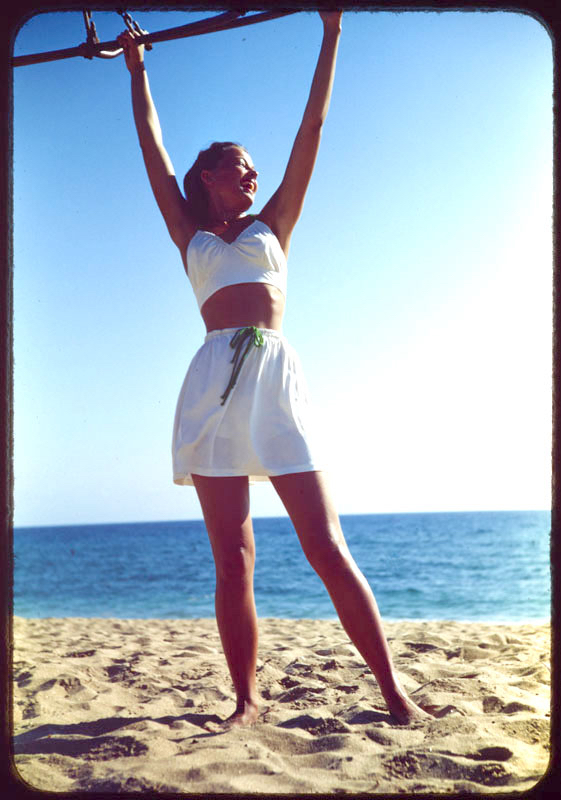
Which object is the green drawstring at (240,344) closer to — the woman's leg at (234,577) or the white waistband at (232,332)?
the white waistband at (232,332)

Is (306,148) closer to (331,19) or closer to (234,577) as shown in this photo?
(331,19)

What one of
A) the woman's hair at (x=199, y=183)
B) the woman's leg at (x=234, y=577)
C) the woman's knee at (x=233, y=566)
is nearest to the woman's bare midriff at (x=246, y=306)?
the woman's hair at (x=199, y=183)

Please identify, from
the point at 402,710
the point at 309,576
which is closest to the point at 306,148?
the point at 402,710

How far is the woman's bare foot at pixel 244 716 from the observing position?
210 centimetres

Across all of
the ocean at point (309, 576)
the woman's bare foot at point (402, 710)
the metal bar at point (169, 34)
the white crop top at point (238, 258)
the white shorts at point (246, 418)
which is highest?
the metal bar at point (169, 34)

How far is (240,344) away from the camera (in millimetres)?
2197

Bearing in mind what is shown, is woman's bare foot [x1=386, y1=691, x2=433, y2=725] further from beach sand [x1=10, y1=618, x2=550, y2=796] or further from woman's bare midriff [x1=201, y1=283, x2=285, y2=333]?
woman's bare midriff [x1=201, y1=283, x2=285, y2=333]

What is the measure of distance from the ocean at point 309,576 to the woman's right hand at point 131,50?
6.28 m

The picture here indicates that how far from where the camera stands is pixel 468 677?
105 inches

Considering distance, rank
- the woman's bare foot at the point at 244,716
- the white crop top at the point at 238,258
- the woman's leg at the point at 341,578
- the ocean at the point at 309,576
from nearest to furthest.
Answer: the woman's leg at the point at 341,578, the woman's bare foot at the point at 244,716, the white crop top at the point at 238,258, the ocean at the point at 309,576

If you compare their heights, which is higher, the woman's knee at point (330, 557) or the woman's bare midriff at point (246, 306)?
the woman's bare midriff at point (246, 306)

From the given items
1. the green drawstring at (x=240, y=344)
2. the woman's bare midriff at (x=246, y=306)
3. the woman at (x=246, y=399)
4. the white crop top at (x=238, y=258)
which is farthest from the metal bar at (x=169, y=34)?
the green drawstring at (x=240, y=344)

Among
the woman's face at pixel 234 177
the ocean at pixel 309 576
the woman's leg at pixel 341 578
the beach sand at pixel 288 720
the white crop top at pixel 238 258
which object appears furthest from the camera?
the ocean at pixel 309 576

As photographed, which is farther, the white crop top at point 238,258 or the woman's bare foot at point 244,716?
the white crop top at point 238,258
